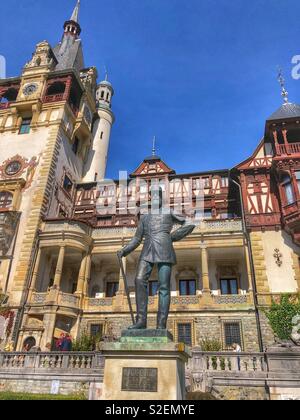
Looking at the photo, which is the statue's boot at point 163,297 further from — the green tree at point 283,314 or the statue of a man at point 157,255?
the green tree at point 283,314

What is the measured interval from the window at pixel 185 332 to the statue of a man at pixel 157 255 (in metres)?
16.8

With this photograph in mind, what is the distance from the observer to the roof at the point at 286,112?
25.6m

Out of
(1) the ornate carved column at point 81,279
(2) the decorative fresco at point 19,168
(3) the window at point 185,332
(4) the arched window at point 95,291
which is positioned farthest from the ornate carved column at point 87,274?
(2) the decorative fresco at point 19,168

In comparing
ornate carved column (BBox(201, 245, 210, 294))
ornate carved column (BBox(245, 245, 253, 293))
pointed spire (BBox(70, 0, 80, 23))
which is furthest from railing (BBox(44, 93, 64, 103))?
ornate carved column (BBox(245, 245, 253, 293))

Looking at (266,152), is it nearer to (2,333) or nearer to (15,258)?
(15,258)

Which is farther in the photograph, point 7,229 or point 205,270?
point 7,229

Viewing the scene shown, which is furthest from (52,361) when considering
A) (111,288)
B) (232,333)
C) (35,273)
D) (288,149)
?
(288,149)

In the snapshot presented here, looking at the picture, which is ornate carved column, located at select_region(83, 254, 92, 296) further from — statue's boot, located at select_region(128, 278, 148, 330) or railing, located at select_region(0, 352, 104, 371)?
statue's boot, located at select_region(128, 278, 148, 330)

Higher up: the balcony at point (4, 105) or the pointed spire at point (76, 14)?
the pointed spire at point (76, 14)

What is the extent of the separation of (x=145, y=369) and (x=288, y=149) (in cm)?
2265

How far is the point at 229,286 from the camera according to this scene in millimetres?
25797

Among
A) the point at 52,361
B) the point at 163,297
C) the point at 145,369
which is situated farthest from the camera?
the point at 52,361

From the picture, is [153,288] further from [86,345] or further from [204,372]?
[204,372]
